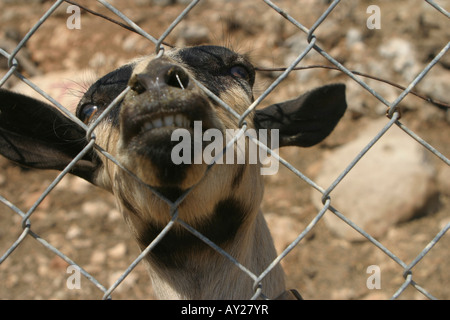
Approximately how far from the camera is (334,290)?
4922 millimetres

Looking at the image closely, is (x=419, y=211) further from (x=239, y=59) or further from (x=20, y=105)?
(x=20, y=105)

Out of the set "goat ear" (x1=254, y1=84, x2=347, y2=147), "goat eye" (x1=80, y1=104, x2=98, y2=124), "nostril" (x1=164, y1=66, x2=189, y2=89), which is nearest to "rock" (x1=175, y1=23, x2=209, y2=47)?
"goat ear" (x1=254, y1=84, x2=347, y2=147)

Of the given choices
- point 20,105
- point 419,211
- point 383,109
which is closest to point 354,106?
point 383,109

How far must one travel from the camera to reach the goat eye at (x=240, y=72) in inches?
109

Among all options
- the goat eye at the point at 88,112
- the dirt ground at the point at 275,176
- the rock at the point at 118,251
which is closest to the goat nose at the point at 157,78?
the goat eye at the point at 88,112

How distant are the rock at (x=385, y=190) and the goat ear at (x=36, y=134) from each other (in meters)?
3.25

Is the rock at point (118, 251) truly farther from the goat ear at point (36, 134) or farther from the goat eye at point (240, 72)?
the goat eye at point (240, 72)

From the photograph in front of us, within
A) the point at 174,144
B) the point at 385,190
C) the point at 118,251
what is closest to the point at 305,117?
the point at 174,144

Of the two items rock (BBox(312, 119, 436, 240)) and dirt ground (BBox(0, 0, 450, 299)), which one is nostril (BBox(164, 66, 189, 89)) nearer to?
dirt ground (BBox(0, 0, 450, 299))

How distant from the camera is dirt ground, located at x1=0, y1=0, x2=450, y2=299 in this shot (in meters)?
5.00

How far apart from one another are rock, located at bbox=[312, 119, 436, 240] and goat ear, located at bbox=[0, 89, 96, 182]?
325 centimetres

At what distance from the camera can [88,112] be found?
264 cm

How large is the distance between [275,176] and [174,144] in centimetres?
439
